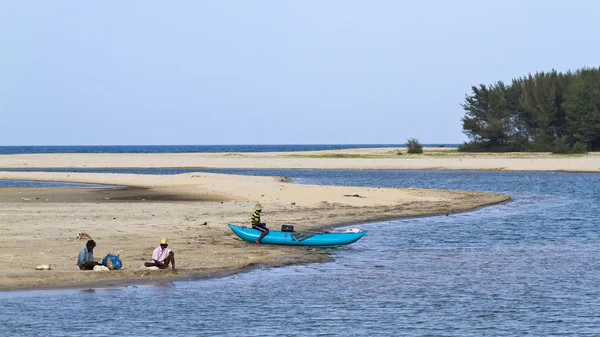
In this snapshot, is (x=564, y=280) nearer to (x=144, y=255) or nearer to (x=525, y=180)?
(x=144, y=255)

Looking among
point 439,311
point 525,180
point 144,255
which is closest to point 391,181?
point 525,180

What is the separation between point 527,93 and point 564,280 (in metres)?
84.9

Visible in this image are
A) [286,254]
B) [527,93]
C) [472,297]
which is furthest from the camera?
[527,93]

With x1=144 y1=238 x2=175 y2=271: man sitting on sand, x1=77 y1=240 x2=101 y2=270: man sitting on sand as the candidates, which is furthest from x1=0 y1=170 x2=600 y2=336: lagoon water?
x1=77 y1=240 x2=101 y2=270: man sitting on sand

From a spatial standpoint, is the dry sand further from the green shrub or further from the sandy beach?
the green shrub

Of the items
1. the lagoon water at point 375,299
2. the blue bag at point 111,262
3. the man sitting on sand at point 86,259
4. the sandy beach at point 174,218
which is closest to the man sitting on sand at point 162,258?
the sandy beach at point 174,218

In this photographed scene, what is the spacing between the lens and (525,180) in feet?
207

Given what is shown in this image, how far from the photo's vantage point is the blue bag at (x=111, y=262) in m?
19.4

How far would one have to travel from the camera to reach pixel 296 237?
25.1 metres

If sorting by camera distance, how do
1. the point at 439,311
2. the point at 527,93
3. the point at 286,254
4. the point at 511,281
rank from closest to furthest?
1. the point at 439,311
2. the point at 511,281
3. the point at 286,254
4. the point at 527,93

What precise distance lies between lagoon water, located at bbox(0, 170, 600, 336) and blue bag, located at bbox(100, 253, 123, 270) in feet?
4.19

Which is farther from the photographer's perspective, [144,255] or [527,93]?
[527,93]

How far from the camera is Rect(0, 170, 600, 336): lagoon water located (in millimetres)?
15391

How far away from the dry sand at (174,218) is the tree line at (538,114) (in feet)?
175
